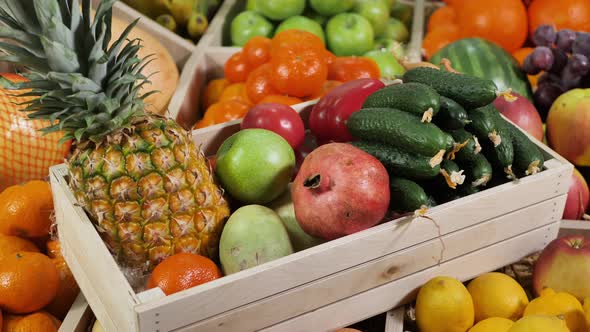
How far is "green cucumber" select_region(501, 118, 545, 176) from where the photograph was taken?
149 centimetres

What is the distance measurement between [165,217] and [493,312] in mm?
751

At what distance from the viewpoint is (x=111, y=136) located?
1312 mm

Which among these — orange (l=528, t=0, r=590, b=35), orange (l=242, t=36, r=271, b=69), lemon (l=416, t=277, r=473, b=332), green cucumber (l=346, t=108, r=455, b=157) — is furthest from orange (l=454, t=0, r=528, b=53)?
lemon (l=416, t=277, r=473, b=332)

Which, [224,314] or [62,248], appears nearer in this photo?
[224,314]

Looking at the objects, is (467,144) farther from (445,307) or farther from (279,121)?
(279,121)

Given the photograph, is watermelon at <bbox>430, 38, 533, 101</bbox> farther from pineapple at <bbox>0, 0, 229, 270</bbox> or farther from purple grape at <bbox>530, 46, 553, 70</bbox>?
pineapple at <bbox>0, 0, 229, 270</bbox>

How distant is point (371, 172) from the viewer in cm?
128

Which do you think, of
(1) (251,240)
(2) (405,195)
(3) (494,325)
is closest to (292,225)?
(1) (251,240)

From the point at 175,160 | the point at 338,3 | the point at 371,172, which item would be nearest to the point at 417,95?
Result: the point at 371,172

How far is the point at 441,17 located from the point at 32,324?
2080 millimetres

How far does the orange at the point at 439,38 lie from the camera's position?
2.66 m

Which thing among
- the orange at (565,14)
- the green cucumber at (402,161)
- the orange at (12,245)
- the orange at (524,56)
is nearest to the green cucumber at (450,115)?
the green cucumber at (402,161)

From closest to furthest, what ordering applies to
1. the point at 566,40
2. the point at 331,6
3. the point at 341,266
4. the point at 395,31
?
the point at 341,266
the point at 566,40
the point at 331,6
the point at 395,31

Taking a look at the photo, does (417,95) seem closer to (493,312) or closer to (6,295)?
(493,312)
